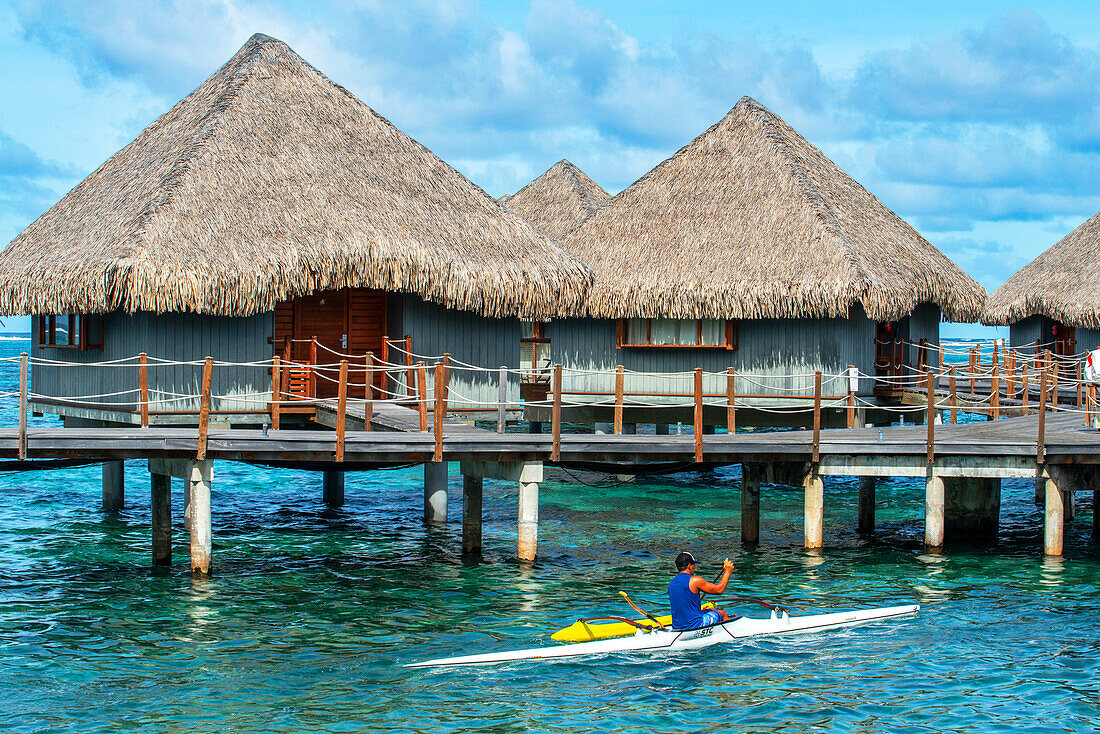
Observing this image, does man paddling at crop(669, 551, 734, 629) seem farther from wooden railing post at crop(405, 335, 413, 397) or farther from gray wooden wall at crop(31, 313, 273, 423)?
gray wooden wall at crop(31, 313, 273, 423)

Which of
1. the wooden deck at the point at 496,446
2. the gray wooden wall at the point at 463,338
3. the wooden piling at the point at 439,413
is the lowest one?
the wooden deck at the point at 496,446

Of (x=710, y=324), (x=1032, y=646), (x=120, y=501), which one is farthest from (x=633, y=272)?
(x=1032, y=646)

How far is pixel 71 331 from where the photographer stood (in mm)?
20375

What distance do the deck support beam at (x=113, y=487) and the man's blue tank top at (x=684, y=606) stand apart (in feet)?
47.2

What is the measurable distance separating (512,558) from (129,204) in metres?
8.63

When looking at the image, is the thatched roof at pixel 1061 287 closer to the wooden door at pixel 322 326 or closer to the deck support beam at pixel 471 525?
the wooden door at pixel 322 326

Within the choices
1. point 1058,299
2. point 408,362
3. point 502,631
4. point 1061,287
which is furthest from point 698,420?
point 1061,287

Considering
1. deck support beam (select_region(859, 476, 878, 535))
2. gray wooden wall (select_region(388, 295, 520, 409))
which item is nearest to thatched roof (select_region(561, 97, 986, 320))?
gray wooden wall (select_region(388, 295, 520, 409))

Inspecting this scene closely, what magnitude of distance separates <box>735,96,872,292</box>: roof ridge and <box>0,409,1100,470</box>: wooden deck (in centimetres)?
514

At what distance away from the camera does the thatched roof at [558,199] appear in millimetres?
34125

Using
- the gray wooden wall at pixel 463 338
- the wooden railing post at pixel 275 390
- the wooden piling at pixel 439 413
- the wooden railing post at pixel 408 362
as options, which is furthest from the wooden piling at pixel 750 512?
the wooden railing post at pixel 275 390

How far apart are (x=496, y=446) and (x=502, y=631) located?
10.5 ft

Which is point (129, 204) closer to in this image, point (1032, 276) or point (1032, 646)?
point (1032, 646)

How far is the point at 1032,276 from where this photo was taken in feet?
115
